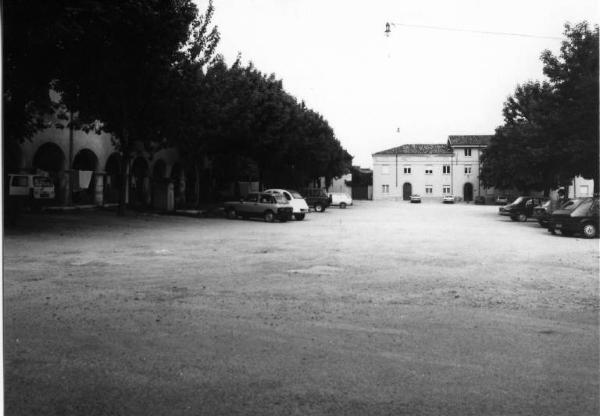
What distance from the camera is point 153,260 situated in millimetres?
11523

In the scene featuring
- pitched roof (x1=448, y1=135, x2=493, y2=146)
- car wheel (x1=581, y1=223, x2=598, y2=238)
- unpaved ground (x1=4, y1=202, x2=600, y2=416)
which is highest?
pitched roof (x1=448, y1=135, x2=493, y2=146)

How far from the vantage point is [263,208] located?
2636 centimetres

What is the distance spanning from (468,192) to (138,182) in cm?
Result: 5665

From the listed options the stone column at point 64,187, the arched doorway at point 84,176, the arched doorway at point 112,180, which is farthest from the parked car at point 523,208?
the stone column at point 64,187

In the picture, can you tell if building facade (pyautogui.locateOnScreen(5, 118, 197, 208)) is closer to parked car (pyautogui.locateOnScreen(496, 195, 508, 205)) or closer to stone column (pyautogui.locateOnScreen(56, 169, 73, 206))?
stone column (pyautogui.locateOnScreen(56, 169, 73, 206))

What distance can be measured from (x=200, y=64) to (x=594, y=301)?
19.8m

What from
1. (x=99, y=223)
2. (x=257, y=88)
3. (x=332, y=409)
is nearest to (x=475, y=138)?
(x=257, y=88)

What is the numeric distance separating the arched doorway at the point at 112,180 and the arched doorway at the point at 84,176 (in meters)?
1.56

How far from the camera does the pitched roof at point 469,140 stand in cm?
7881

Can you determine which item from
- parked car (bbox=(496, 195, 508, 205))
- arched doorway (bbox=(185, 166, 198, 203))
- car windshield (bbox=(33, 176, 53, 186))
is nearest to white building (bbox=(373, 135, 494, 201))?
parked car (bbox=(496, 195, 508, 205))

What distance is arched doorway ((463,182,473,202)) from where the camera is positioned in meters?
78.8

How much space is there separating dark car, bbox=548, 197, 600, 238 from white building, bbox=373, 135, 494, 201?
5875cm

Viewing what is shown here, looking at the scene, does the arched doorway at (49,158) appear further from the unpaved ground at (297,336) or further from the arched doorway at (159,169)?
the unpaved ground at (297,336)

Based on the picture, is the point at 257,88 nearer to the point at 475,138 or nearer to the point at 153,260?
the point at 153,260
